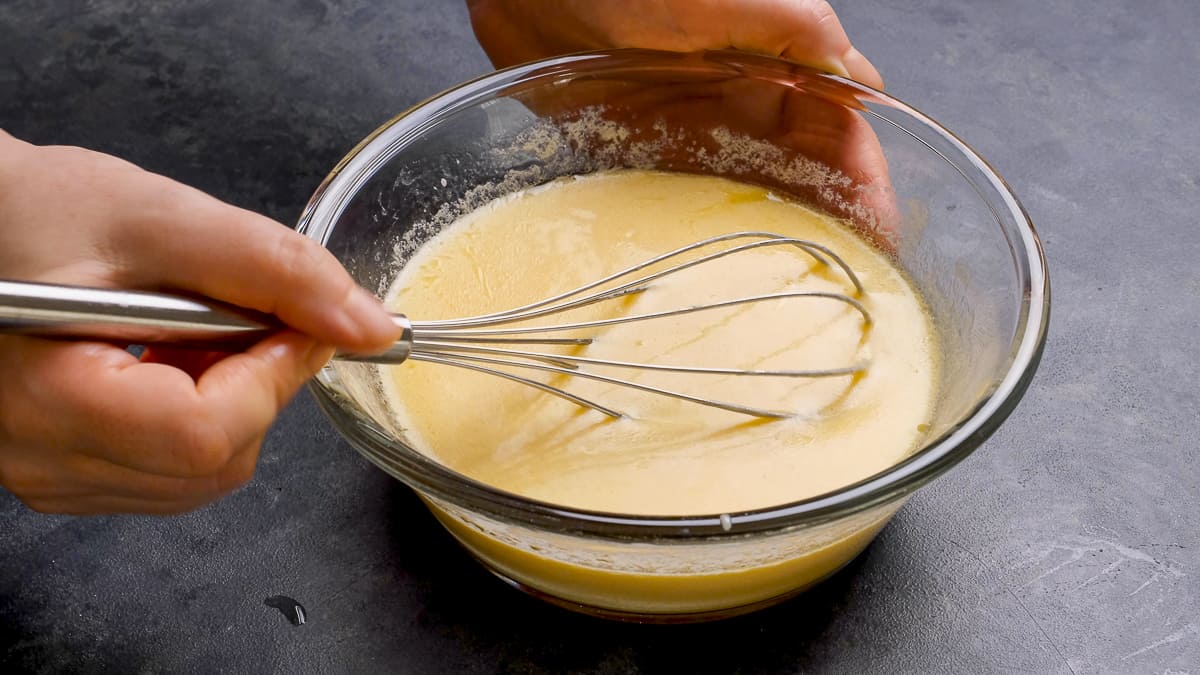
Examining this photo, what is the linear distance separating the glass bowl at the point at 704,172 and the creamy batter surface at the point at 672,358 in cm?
3

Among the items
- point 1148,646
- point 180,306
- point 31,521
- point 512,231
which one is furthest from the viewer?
point 512,231

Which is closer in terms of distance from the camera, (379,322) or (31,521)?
(379,322)

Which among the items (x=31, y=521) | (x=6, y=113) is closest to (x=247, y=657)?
(x=31, y=521)

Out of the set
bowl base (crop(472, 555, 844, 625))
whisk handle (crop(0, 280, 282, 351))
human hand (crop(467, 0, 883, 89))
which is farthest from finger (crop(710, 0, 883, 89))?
whisk handle (crop(0, 280, 282, 351))

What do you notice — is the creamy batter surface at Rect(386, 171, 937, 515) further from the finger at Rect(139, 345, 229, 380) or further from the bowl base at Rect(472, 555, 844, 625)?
the finger at Rect(139, 345, 229, 380)

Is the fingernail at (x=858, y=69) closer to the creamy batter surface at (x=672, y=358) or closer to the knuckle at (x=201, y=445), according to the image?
the creamy batter surface at (x=672, y=358)

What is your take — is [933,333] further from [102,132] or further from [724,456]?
[102,132]

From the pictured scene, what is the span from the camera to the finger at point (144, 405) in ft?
2.33

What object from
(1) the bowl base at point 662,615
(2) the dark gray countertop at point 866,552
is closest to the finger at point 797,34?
(2) the dark gray countertop at point 866,552

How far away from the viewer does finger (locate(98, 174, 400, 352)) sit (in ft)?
2.40

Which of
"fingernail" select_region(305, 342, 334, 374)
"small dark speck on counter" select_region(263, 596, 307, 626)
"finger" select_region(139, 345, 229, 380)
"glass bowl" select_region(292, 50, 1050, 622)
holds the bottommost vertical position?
"small dark speck on counter" select_region(263, 596, 307, 626)

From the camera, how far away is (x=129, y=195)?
30.3 inches

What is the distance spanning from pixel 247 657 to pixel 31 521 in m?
0.28

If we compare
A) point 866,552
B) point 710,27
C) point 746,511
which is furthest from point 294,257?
point 710,27
